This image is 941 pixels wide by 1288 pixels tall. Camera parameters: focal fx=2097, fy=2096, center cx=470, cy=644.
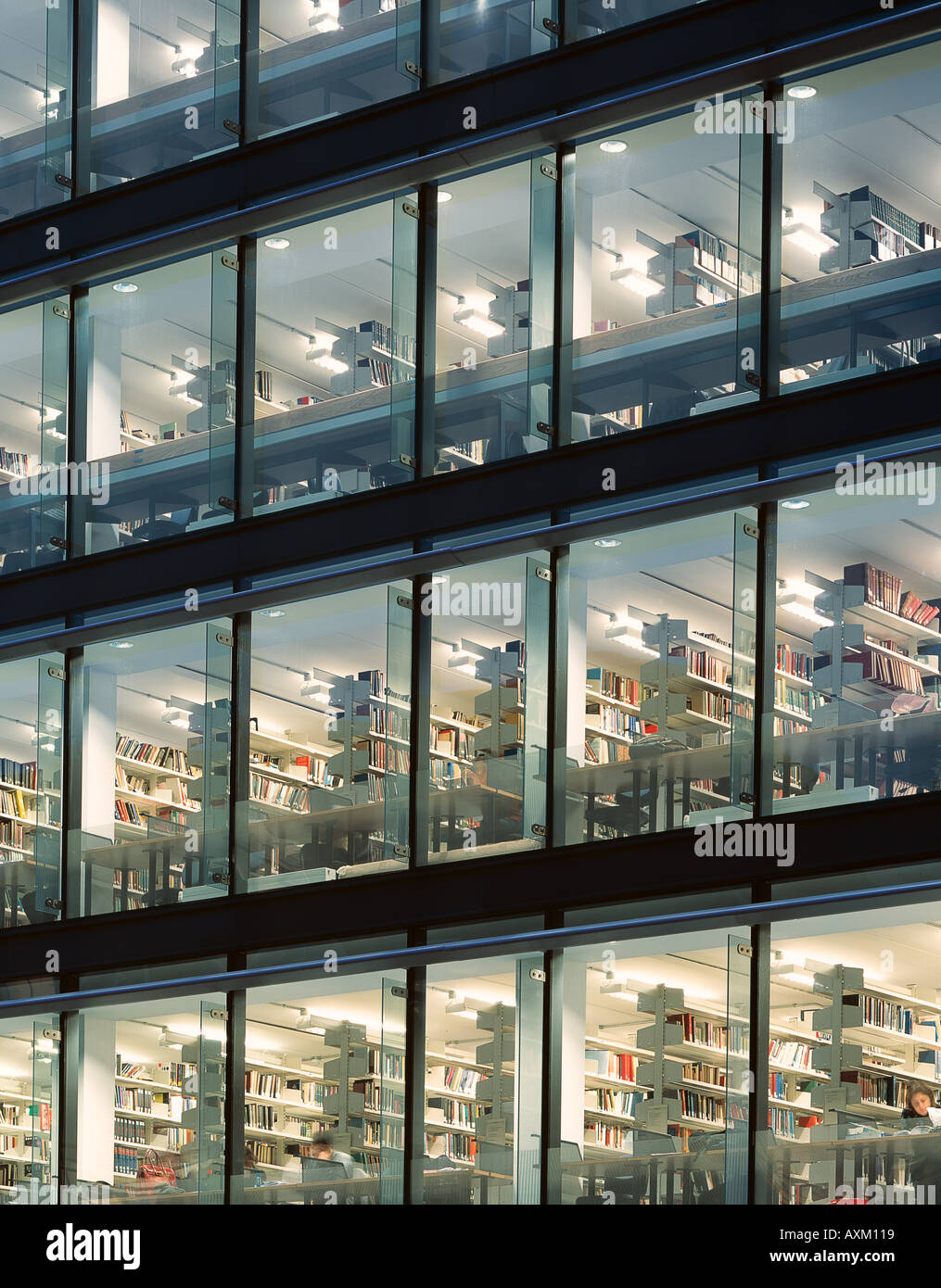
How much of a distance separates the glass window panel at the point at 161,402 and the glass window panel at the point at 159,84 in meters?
0.74

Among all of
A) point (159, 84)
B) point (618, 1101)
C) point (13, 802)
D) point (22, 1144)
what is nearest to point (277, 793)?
point (13, 802)

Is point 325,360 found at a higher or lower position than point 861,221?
lower

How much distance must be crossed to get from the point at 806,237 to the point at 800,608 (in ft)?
6.40

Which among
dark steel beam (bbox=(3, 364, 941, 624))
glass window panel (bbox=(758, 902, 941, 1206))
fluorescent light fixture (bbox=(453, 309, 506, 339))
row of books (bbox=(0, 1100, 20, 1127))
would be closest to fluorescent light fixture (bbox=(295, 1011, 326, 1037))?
row of books (bbox=(0, 1100, 20, 1127))

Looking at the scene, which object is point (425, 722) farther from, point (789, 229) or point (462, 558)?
point (789, 229)

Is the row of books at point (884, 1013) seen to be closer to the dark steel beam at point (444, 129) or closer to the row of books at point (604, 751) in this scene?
the row of books at point (604, 751)

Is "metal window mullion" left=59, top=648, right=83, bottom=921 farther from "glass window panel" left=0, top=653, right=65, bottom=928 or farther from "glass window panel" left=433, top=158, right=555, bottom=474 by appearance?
"glass window panel" left=433, top=158, right=555, bottom=474

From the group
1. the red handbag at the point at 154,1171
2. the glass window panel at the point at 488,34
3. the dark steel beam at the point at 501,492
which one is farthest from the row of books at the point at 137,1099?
the glass window panel at the point at 488,34

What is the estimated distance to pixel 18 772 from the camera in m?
13.0

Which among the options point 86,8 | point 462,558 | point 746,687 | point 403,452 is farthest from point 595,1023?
point 86,8

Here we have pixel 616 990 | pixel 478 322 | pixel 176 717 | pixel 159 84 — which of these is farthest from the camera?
pixel 159 84

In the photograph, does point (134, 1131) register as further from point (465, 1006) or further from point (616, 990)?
point (616, 990)

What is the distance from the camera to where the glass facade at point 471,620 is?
33.6ft

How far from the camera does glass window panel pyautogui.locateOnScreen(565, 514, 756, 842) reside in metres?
10.6
